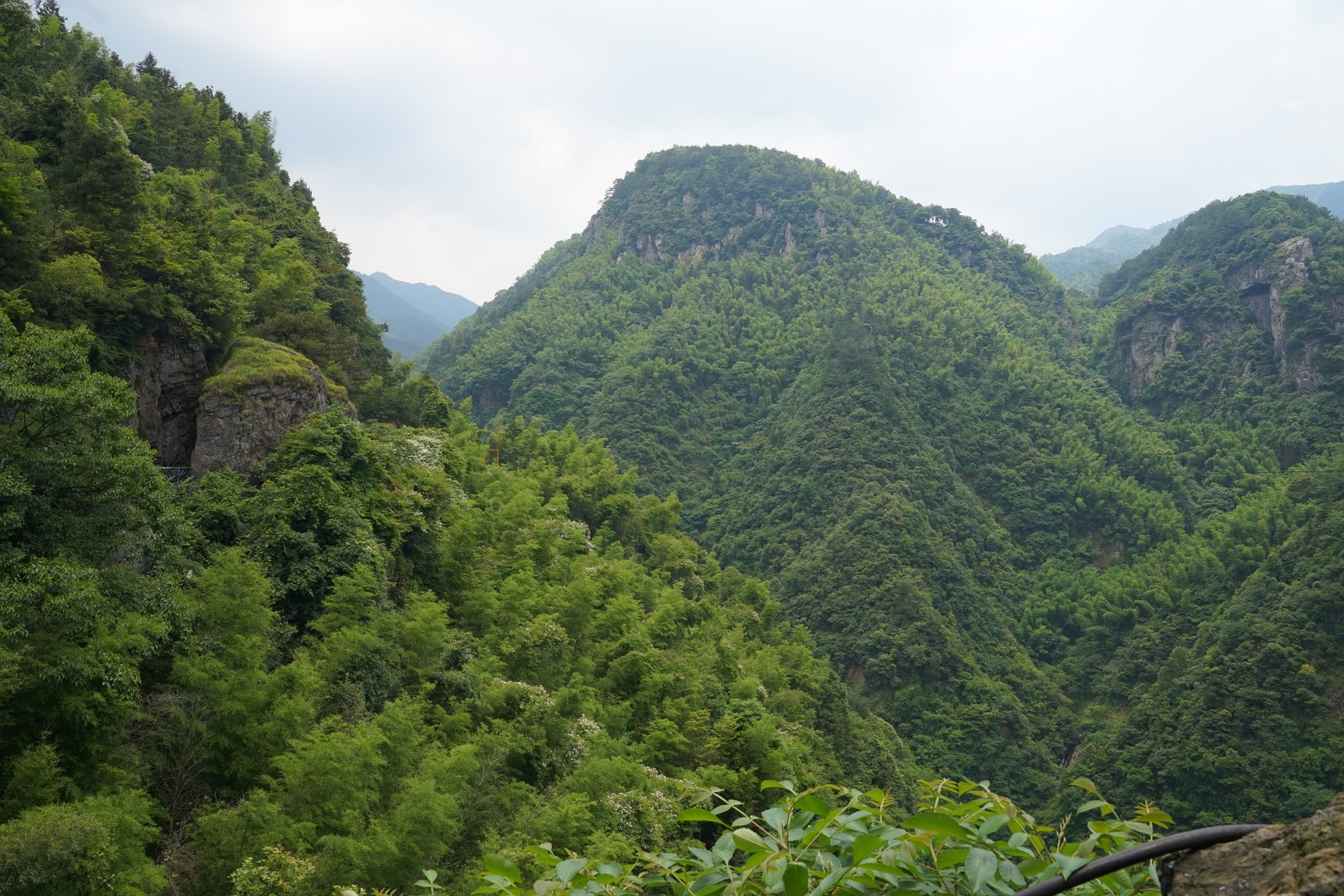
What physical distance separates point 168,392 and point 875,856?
20.4 metres

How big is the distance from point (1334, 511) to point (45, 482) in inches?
2347

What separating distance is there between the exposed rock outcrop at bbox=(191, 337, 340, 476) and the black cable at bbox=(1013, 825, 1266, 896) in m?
18.6

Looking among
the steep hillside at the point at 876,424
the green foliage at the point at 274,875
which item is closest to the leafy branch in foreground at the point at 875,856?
the green foliage at the point at 274,875

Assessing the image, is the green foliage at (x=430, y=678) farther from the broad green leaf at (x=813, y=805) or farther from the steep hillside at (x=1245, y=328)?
the steep hillside at (x=1245, y=328)

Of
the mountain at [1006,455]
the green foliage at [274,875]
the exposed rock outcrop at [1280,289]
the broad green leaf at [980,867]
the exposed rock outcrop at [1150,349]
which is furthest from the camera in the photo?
the exposed rock outcrop at [1150,349]

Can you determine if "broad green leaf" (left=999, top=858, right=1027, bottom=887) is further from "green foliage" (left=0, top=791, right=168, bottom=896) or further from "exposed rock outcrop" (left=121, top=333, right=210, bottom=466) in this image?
"exposed rock outcrop" (left=121, top=333, right=210, bottom=466)

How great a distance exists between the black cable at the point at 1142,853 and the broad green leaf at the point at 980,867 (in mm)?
60

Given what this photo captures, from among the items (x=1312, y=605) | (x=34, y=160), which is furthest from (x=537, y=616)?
(x=1312, y=605)

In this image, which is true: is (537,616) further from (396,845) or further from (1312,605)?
(1312,605)

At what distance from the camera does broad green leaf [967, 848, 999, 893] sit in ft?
4.55

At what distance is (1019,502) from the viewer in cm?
7056

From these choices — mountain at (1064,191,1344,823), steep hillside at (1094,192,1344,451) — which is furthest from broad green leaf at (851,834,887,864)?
steep hillside at (1094,192,1344,451)

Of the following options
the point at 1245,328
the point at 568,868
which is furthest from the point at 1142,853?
the point at 1245,328

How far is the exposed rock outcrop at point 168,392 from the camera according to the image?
17.3 m
